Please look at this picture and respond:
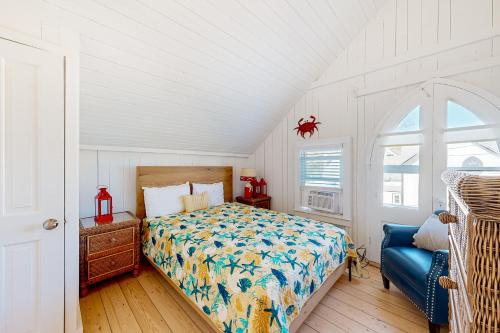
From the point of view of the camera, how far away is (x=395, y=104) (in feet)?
8.11

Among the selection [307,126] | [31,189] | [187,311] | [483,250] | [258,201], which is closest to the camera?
[483,250]

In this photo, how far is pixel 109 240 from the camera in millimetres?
2084

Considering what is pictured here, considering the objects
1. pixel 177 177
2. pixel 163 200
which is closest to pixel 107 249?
pixel 163 200

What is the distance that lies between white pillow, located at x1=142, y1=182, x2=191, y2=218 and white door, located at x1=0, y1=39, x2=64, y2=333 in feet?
4.11

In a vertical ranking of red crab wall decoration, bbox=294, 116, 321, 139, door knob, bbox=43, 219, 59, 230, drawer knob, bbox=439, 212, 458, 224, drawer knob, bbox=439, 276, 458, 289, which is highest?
red crab wall decoration, bbox=294, 116, 321, 139

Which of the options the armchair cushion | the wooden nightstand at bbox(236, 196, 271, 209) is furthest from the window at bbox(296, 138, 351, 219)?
the armchair cushion

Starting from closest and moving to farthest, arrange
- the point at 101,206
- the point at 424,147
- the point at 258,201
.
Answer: the point at 424,147
the point at 101,206
the point at 258,201

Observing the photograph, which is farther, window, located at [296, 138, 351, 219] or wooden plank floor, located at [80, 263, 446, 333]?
window, located at [296, 138, 351, 219]

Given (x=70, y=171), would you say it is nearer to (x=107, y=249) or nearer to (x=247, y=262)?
(x=107, y=249)

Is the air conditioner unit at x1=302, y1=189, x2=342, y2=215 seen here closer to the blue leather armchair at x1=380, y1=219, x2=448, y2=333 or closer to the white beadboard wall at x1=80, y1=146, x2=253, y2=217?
the blue leather armchair at x1=380, y1=219, x2=448, y2=333

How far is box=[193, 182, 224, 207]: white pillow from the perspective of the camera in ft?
10.5

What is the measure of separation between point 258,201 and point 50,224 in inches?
108

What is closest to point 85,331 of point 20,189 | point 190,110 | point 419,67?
point 20,189

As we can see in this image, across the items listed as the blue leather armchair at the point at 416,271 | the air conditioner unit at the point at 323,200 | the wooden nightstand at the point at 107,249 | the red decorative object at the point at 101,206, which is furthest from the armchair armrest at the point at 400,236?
the red decorative object at the point at 101,206
